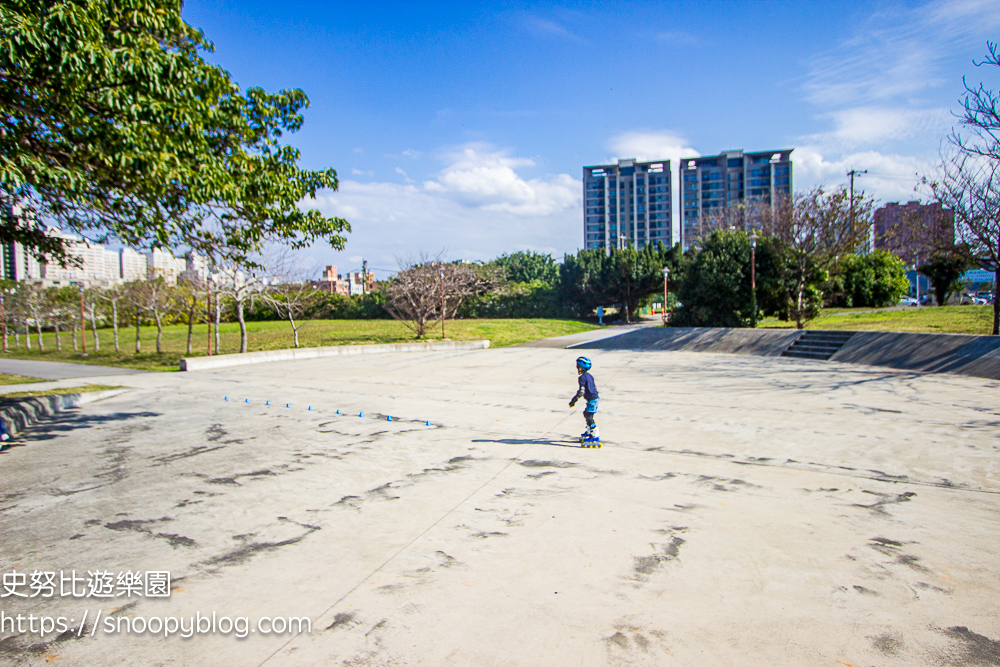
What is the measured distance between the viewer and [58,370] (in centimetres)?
1845

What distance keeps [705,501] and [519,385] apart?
305 inches

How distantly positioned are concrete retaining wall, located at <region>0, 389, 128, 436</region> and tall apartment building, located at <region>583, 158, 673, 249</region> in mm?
114365

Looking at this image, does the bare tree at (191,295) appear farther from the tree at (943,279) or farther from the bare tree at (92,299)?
the tree at (943,279)

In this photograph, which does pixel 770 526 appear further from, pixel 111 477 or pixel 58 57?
pixel 58 57

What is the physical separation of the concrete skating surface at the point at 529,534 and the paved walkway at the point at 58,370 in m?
9.57

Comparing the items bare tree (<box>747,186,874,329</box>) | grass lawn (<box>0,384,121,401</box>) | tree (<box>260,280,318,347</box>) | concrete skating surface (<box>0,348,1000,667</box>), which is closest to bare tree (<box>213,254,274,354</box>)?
tree (<box>260,280,318,347</box>)

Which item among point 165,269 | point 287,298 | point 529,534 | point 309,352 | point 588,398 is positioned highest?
point 165,269

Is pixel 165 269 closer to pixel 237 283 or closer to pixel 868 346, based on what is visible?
pixel 237 283

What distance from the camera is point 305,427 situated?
8328mm

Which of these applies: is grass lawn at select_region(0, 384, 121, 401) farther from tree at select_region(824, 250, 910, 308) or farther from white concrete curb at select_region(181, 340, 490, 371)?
tree at select_region(824, 250, 910, 308)

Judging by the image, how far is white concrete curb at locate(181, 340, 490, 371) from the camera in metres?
17.4

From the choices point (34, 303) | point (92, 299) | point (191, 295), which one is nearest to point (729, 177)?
point (191, 295)

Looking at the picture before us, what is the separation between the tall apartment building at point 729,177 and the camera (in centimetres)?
10888

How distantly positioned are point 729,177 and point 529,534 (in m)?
122
